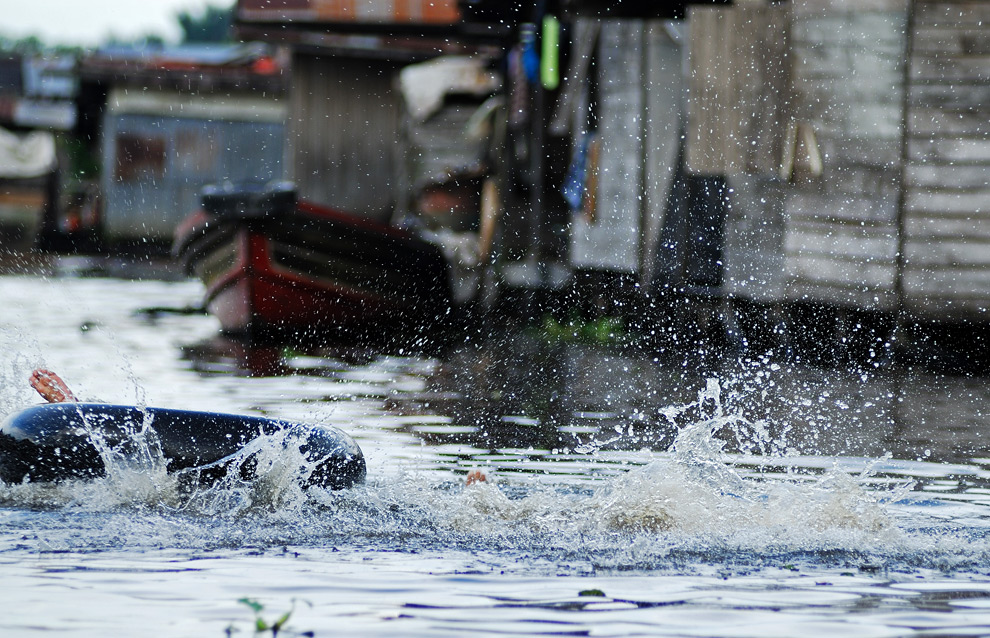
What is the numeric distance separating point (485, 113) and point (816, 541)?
15.6 meters

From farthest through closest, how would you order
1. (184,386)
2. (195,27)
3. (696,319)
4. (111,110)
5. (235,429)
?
(195,27) < (111,110) < (696,319) < (184,386) < (235,429)

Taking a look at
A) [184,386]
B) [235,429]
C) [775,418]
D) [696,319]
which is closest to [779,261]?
[696,319]

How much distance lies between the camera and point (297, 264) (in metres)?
14.9

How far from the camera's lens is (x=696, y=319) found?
13562 mm

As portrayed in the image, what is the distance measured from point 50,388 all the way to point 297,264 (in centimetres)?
796

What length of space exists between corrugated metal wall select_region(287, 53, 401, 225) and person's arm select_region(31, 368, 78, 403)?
17.0m

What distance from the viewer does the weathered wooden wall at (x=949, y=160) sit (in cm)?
1150

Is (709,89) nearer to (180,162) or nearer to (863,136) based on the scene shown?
(863,136)

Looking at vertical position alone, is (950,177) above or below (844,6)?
below

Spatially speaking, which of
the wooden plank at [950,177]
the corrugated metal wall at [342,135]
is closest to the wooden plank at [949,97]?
the wooden plank at [950,177]

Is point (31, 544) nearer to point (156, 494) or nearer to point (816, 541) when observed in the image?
point (156, 494)

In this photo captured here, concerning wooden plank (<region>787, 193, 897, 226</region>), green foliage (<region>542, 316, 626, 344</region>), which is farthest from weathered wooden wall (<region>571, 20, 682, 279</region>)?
wooden plank (<region>787, 193, 897, 226</region>)

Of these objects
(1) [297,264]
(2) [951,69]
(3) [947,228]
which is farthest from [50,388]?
(1) [297,264]

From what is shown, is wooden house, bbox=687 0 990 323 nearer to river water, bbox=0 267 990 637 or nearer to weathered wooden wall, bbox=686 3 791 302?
weathered wooden wall, bbox=686 3 791 302
